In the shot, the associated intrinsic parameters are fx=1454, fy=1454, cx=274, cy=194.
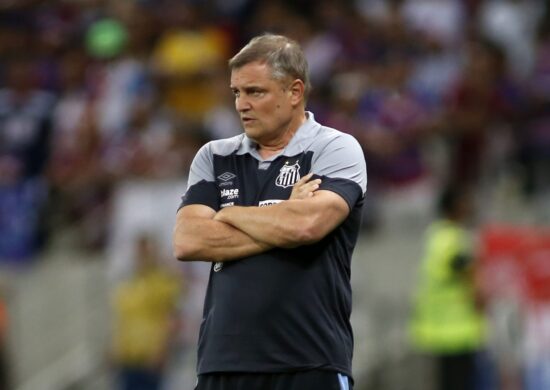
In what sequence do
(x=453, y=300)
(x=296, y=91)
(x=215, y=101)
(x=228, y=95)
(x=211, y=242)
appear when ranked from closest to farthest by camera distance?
(x=211, y=242)
(x=296, y=91)
(x=453, y=300)
(x=228, y=95)
(x=215, y=101)

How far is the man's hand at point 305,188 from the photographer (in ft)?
18.7

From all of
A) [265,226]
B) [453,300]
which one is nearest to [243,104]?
[265,226]

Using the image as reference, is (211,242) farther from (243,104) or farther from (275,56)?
(275,56)

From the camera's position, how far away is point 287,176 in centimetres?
581

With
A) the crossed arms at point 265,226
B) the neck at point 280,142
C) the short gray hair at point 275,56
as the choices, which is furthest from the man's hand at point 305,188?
the short gray hair at point 275,56

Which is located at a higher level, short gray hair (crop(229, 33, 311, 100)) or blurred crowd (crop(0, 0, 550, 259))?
blurred crowd (crop(0, 0, 550, 259))

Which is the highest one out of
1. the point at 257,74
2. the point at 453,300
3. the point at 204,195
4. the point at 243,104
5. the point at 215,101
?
the point at 215,101

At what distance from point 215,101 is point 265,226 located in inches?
332

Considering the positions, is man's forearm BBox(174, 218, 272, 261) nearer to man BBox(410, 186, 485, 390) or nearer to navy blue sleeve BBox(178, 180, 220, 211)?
navy blue sleeve BBox(178, 180, 220, 211)

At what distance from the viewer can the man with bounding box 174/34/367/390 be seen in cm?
558

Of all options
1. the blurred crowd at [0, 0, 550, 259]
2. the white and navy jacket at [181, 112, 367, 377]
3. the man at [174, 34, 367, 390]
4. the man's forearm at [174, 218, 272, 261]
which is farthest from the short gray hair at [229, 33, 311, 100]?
the blurred crowd at [0, 0, 550, 259]

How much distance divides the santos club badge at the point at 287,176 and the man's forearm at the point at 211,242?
0.92ft

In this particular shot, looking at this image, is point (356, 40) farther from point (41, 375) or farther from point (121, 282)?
point (41, 375)

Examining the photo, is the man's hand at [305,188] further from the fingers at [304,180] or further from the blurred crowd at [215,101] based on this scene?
the blurred crowd at [215,101]
